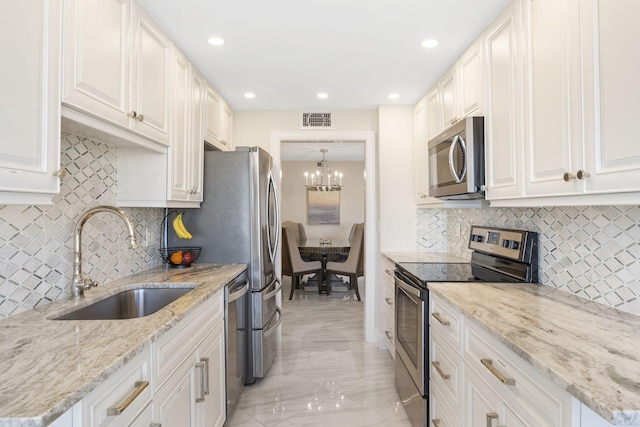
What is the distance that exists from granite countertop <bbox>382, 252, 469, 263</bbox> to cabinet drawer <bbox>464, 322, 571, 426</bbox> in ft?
4.65

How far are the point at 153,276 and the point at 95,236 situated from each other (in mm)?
405

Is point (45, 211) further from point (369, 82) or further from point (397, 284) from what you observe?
point (369, 82)

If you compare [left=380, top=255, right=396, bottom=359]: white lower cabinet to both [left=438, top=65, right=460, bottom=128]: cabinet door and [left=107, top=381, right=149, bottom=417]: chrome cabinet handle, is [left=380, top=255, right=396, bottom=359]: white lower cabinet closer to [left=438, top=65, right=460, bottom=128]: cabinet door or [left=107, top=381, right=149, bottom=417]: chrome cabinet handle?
[left=438, top=65, right=460, bottom=128]: cabinet door

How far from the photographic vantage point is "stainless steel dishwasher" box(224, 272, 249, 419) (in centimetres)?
223

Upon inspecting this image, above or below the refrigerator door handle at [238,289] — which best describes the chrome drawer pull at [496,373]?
below

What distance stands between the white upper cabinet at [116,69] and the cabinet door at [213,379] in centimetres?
112

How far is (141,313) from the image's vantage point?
1898 mm

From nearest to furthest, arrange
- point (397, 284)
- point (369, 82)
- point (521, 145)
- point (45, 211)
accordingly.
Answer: point (45, 211)
point (521, 145)
point (397, 284)
point (369, 82)

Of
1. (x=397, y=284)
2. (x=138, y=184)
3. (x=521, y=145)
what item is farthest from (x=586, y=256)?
(x=138, y=184)

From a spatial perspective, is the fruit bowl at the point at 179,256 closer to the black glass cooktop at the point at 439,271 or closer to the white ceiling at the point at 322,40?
the white ceiling at the point at 322,40

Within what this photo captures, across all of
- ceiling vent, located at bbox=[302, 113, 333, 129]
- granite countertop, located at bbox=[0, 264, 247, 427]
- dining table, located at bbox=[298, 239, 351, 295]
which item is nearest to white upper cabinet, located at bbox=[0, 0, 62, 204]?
granite countertop, located at bbox=[0, 264, 247, 427]

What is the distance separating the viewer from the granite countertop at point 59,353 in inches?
29.1

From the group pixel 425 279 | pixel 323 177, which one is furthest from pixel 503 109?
pixel 323 177

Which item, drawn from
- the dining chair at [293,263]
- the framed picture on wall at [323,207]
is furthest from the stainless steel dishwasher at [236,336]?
the framed picture on wall at [323,207]
